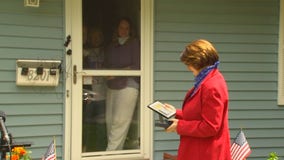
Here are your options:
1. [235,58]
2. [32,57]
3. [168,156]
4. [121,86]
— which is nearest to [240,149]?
[168,156]

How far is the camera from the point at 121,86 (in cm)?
460

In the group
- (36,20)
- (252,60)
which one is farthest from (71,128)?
(252,60)

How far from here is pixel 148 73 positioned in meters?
4.64

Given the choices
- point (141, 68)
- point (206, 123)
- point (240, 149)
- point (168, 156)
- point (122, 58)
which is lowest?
point (168, 156)

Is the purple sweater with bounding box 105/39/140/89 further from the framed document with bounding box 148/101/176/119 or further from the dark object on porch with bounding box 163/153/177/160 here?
the framed document with bounding box 148/101/176/119

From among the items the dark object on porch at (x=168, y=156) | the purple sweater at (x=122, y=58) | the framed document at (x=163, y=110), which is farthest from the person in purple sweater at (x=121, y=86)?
the framed document at (x=163, y=110)

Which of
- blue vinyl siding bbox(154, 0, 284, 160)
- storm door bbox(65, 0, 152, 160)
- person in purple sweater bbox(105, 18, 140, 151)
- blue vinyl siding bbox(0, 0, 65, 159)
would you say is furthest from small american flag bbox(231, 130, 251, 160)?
blue vinyl siding bbox(0, 0, 65, 159)

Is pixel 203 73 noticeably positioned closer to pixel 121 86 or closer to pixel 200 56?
pixel 200 56

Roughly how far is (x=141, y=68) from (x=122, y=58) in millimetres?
219

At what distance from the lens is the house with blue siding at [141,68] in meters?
4.20

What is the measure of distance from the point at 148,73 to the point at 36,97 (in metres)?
1.14

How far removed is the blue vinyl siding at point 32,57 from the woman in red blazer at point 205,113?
1.80 meters

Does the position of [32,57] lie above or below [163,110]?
above

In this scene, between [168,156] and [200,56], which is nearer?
[200,56]
